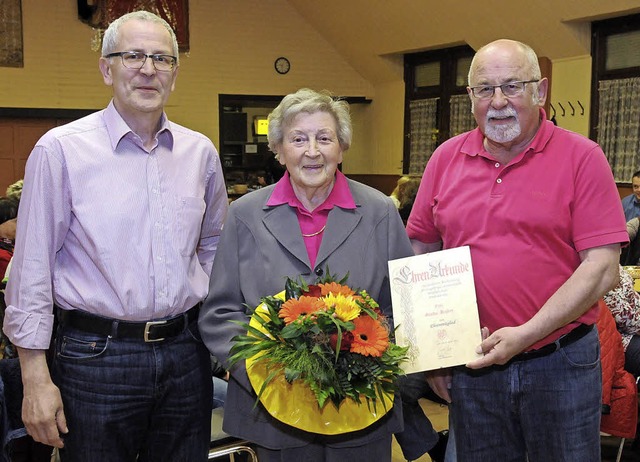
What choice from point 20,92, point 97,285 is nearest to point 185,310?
point 97,285

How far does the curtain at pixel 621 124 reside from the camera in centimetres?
855

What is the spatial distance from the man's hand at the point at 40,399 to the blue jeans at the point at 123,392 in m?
0.06

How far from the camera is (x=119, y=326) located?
6.28 ft

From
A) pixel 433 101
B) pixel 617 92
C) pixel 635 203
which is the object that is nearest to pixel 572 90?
pixel 617 92

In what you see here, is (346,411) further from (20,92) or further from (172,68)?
(20,92)

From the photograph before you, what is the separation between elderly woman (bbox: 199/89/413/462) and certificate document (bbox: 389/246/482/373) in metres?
0.09

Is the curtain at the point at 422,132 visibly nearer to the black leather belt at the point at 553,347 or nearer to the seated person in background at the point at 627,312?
the seated person in background at the point at 627,312

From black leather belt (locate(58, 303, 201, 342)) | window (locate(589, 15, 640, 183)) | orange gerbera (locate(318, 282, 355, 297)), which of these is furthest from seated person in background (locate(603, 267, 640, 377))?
window (locate(589, 15, 640, 183))

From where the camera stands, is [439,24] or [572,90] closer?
[572,90]

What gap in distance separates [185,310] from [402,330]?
64 cm

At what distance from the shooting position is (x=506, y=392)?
2.05 m

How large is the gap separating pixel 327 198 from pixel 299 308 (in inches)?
17.4

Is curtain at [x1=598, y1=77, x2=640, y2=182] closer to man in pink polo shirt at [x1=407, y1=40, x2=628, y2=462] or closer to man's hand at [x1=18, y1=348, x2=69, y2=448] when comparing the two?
man in pink polo shirt at [x1=407, y1=40, x2=628, y2=462]

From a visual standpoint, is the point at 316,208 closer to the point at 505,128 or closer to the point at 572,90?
the point at 505,128
